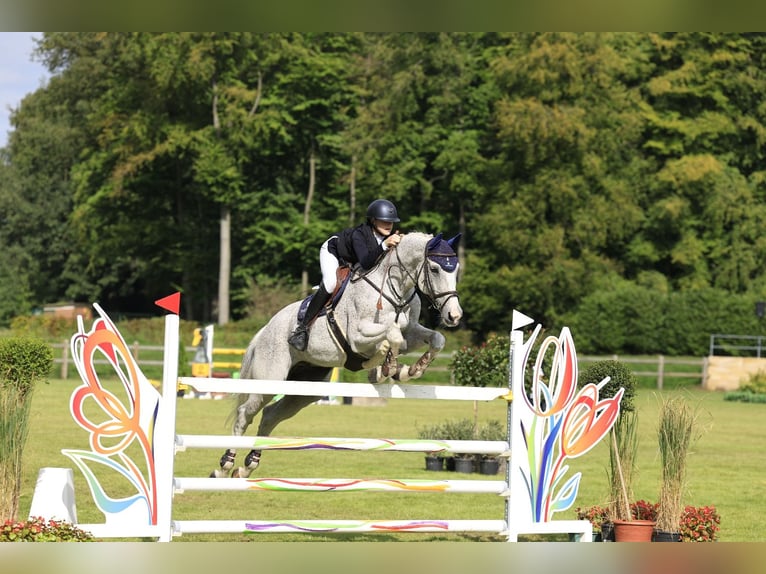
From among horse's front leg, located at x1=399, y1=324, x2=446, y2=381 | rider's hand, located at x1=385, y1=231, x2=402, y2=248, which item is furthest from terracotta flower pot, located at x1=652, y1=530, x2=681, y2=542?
rider's hand, located at x1=385, y1=231, x2=402, y2=248

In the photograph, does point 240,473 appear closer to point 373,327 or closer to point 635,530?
point 373,327

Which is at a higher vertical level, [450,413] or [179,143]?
[179,143]

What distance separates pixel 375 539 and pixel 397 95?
28369 millimetres

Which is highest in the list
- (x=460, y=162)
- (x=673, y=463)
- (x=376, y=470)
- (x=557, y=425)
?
(x=460, y=162)

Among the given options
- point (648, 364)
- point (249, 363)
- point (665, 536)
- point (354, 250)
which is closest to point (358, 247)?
point (354, 250)

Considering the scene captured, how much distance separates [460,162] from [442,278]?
28897 millimetres

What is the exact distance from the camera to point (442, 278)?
673 centimetres

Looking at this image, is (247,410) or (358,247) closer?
(358,247)

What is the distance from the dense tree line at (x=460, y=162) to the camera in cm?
3353

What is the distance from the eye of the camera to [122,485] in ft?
35.3

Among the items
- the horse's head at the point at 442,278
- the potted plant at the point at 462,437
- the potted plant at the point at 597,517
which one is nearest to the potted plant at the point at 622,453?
the potted plant at the point at 597,517

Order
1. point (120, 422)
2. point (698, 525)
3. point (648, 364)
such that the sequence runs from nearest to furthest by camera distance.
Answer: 1. point (120, 422)
2. point (698, 525)
3. point (648, 364)
